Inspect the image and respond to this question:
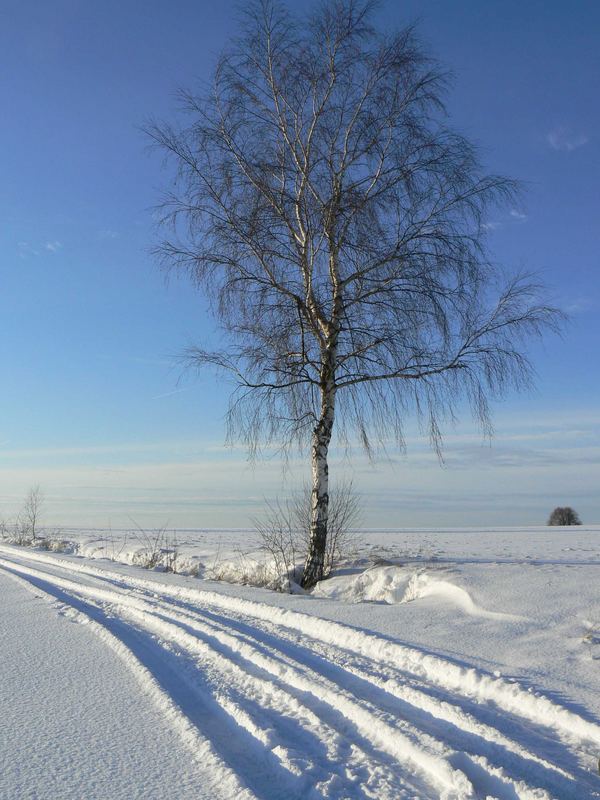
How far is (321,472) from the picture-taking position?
968 cm

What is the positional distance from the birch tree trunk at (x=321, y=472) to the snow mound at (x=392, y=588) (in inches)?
14.6

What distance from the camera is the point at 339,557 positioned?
11.3 meters

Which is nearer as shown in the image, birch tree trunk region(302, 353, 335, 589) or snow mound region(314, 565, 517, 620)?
snow mound region(314, 565, 517, 620)

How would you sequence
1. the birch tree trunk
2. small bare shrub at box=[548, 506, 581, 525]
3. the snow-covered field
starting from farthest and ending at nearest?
1. small bare shrub at box=[548, 506, 581, 525]
2. the birch tree trunk
3. the snow-covered field

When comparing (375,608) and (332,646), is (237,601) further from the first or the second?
(332,646)

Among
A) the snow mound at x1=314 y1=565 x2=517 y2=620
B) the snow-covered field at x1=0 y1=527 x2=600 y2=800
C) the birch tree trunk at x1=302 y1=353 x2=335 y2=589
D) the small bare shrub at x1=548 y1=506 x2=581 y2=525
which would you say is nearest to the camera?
the snow-covered field at x1=0 y1=527 x2=600 y2=800

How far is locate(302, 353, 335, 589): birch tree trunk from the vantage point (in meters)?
9.67

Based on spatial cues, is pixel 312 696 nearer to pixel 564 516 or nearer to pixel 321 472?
pixel 321 472

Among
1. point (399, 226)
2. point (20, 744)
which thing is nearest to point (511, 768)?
point (20, 744)

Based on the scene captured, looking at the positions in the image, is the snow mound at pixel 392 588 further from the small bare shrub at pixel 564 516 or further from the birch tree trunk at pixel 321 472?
the small bare shrub at pixel 564 516

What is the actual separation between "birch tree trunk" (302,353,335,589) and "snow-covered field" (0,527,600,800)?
7.13ft

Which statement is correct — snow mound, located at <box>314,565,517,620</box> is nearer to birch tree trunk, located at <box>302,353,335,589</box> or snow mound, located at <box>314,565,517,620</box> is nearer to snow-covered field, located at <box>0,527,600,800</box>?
snow-covered field, located at <box>0,527,600,800</box>

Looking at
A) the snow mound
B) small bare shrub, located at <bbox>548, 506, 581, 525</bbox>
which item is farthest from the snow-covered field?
small bare shrub, located at <bbox>548, 506, 581, 525</bbox>

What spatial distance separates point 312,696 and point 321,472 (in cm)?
579
